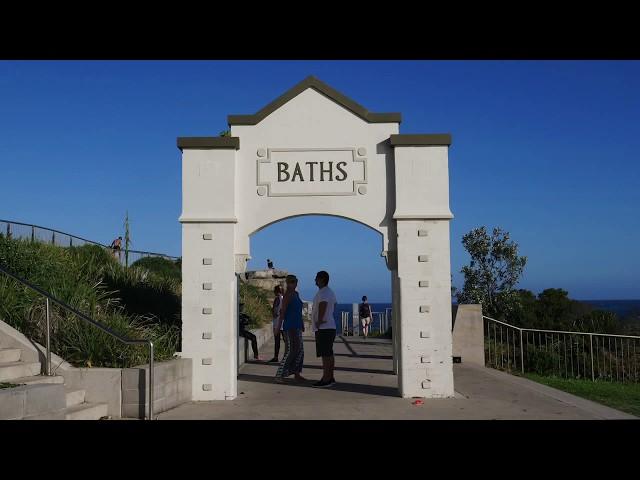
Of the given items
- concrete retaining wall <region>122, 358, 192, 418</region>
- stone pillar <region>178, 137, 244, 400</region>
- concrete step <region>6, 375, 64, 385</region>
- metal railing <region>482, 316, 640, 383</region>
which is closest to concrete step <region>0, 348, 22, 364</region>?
concrete step <region>6, 375, 64, 385</region>

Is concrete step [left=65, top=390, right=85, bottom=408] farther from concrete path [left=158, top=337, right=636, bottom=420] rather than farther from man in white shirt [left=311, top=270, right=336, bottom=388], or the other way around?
man in white shirt [left=311, top=270, right=336, bottom=388]

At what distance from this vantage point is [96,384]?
8469 mm

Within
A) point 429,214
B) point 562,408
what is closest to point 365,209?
point 429,214

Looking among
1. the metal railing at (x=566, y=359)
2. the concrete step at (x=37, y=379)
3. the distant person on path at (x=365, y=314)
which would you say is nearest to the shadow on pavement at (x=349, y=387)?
the concrete step at (x=37, y=379)

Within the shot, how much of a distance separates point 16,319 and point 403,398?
5871 mm

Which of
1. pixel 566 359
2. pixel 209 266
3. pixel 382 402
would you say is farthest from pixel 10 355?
pixel 566 359

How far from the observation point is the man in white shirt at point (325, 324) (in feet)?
35.8

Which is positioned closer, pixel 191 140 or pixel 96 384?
pixel 96 384

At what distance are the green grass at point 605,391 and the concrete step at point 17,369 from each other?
26.3 feet

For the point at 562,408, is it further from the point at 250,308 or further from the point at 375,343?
the point at 250,308

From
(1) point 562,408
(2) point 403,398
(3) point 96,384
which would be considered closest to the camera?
(3) point 96,384

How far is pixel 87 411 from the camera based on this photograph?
802cm

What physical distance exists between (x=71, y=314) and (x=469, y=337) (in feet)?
28.9

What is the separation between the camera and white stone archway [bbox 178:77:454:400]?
33.3ft
